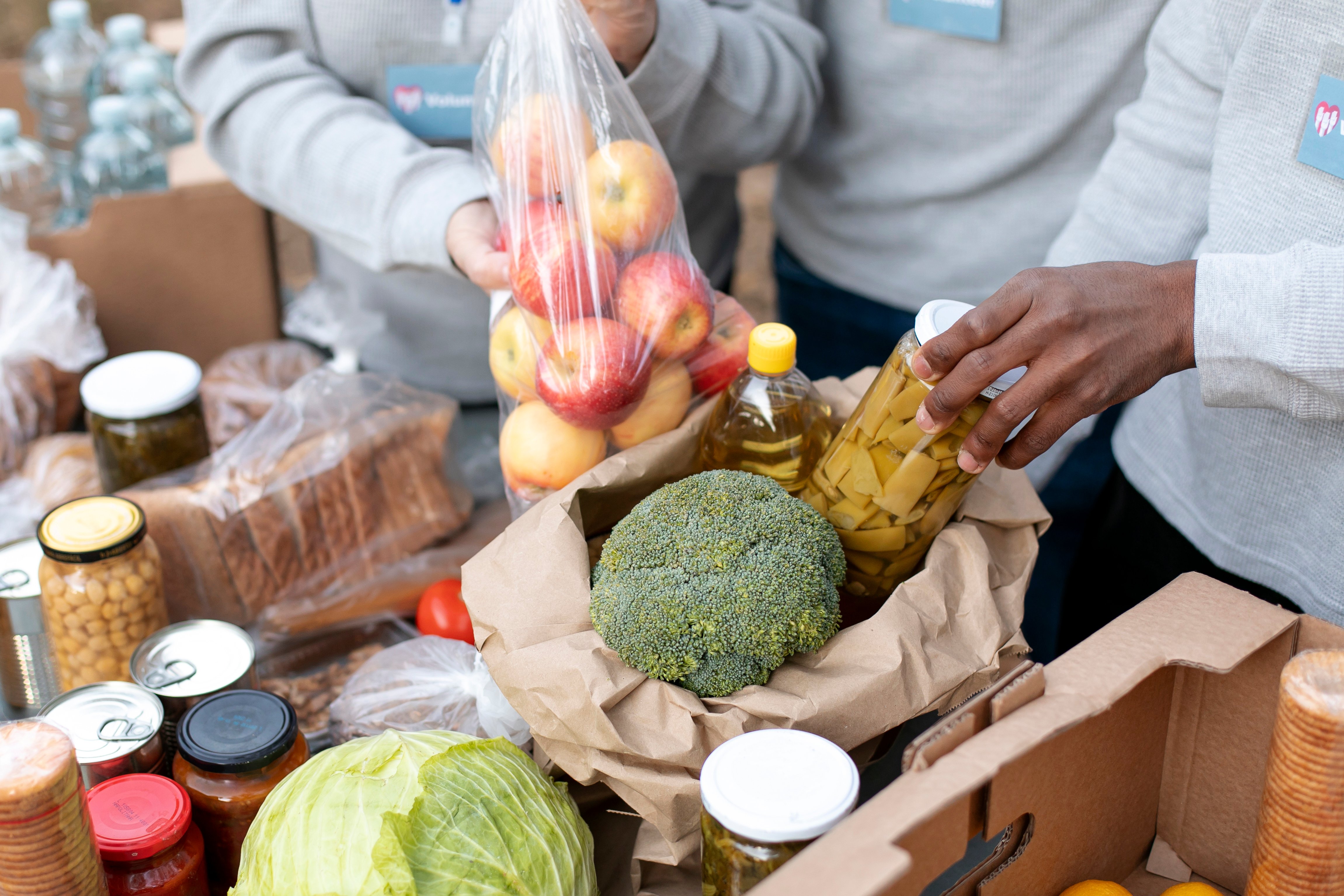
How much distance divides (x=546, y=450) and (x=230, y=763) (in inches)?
14.7

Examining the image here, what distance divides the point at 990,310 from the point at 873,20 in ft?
2.78

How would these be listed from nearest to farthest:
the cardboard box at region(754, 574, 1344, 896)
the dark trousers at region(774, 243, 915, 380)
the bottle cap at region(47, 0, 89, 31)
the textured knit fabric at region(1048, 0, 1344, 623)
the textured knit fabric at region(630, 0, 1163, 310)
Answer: the cardboard box at region(754, 574, 1344, 896) → the textured knit fabric at region(1048, 0, 1344, 623) → the textured knit fabric at region(630, 0, 1163, 310) → the dark trousers at region(774, 243, 915, 380) → the bottle cap at region(47, 0, 89, 31)

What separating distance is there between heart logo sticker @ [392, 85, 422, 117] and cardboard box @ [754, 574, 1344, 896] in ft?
3.63

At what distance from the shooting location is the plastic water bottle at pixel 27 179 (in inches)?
69.0

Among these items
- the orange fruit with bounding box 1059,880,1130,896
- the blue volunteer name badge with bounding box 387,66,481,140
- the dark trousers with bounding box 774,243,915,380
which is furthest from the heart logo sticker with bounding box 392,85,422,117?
the orange fruit with bounding box 1059,880,1130,896

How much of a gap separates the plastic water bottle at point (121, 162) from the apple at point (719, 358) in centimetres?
124

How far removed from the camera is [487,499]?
1517 millimetres

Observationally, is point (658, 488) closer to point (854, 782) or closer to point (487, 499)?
point (854, 782)

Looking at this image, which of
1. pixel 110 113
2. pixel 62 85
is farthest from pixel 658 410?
pixel 62 85

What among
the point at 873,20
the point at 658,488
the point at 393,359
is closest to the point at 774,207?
the point at 873,20

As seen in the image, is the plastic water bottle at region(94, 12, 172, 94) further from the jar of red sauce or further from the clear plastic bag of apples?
the jar of red sauce

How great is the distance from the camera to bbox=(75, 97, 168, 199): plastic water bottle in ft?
5.94

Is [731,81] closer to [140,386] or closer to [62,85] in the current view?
[140,386]

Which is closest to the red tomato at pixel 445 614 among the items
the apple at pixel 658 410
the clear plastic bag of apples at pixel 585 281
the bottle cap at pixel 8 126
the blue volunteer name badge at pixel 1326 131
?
the clear plastic bag of apples at pixel 585 281
